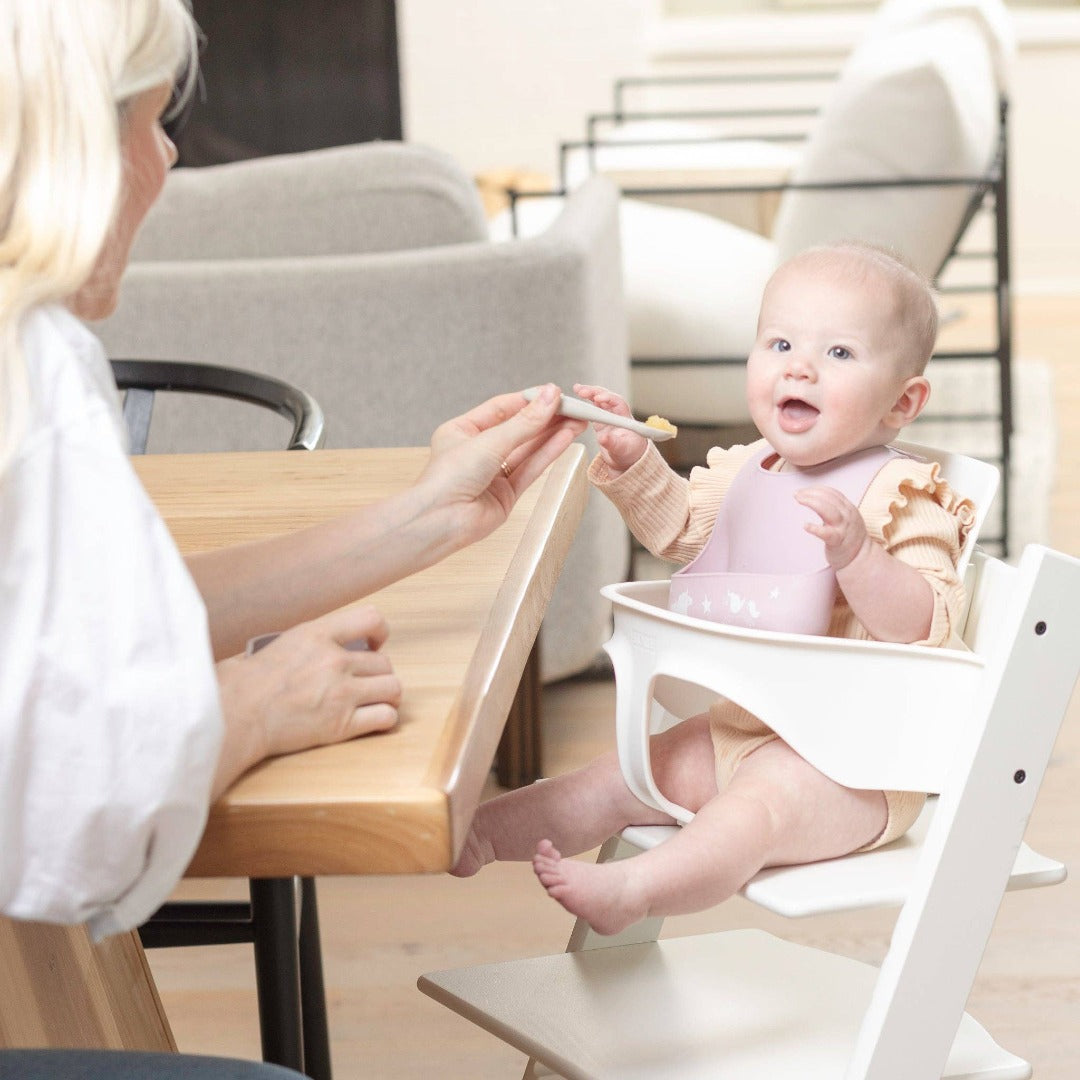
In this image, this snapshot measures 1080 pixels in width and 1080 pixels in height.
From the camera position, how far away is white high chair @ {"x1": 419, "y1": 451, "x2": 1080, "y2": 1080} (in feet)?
2.86

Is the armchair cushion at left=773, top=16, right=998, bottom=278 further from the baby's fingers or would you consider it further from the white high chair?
the baby's fingers

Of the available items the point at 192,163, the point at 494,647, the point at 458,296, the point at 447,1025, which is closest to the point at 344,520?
the point at 494,647

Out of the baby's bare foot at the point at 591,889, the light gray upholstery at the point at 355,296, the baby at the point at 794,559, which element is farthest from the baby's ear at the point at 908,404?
the light gray upholstery at the point at 355,296

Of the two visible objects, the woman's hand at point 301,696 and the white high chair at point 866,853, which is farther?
the white high chair at point 866,853

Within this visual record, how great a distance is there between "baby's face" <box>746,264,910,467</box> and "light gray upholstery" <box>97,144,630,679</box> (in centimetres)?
104

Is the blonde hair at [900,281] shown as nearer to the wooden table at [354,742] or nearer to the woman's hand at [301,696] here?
the wooden table at [354,742]

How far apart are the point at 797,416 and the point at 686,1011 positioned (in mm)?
410

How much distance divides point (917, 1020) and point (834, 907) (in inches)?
3.0

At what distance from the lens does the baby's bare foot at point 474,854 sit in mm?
1041

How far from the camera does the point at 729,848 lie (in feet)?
3.13

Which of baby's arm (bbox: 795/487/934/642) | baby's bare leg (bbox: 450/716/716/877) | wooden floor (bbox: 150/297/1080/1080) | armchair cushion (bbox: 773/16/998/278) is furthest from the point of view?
armchair cushion (bbox: 773/16/998/278)

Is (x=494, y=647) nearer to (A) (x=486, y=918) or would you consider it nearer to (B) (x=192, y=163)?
(A) (x=486, y=918)

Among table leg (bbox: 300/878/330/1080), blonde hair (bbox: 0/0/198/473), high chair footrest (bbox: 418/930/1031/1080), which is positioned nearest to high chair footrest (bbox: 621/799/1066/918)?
high chair footrest (bbox: 418/930/1031/1080)

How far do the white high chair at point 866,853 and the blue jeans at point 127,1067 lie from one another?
10.7 inches
